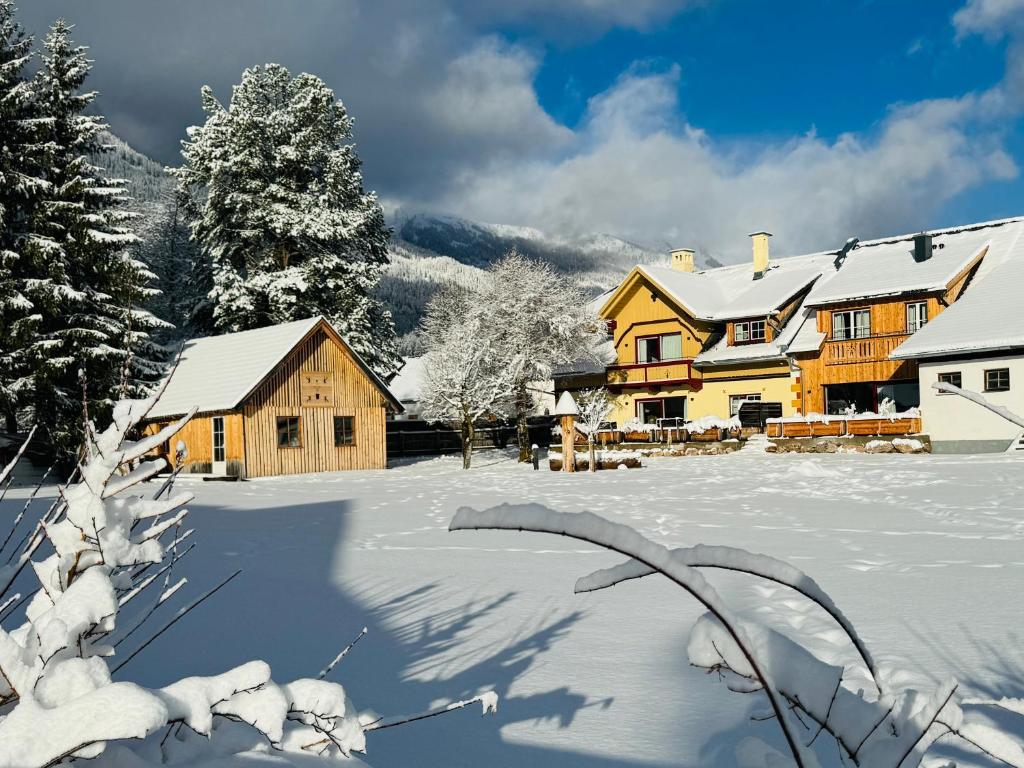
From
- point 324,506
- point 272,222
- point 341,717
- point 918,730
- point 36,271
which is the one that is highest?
point 272,222

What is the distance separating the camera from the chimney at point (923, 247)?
2998 centimetres

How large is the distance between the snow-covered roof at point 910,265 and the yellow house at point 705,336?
2075 millimetres

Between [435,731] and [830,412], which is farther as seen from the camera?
[830,412]

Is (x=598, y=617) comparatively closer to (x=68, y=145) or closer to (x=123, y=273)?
(x=123, y=273)

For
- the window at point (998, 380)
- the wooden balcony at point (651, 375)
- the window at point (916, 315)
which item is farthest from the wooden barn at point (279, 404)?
the window at point (998, 380)

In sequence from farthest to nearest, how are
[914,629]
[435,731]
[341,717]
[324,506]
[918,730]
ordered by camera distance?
1. [324,506]
2. [914,629]
3. [435,731]
4. [341,717]
5. [918,730]

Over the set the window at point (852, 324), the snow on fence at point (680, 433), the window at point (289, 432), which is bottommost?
the snow on fence at point (680, 433)

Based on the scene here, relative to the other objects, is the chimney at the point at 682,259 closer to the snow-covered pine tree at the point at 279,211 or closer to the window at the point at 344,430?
the snow-covered pine tree at the point at 279,211

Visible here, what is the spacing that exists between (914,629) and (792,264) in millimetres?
33532

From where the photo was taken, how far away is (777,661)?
3.29ft

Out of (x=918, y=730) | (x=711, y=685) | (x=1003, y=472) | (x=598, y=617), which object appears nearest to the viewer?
(x=918, y=730)

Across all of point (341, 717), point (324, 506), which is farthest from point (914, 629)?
point (324, 506)

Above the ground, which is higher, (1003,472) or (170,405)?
(170,405)

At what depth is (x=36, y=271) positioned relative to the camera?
2303 cm
